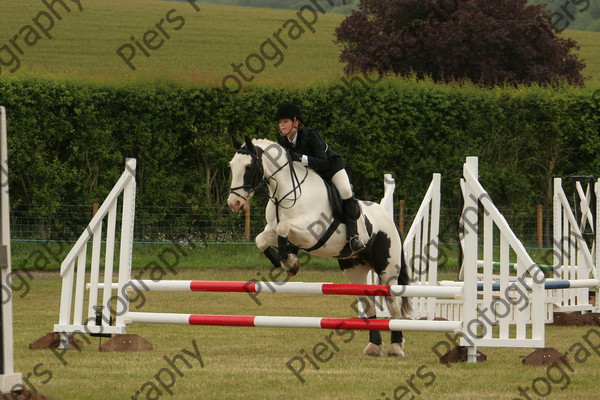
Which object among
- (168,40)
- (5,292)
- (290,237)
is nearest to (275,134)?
(290,237)

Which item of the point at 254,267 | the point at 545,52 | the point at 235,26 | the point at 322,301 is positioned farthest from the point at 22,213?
the point at 235,26

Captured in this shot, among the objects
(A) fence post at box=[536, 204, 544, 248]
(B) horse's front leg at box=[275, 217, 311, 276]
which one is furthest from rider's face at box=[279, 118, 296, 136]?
(A) fence post at box=[536, 204, 544, 248]

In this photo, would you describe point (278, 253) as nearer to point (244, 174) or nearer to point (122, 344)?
point (244, 174)

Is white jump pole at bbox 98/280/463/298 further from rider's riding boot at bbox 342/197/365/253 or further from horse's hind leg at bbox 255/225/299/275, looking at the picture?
rider's riding boot at bbox 342/197/365/253

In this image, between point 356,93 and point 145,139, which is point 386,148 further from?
point 145,139

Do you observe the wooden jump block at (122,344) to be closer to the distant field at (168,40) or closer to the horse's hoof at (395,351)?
the horse's hoof at (395,351)

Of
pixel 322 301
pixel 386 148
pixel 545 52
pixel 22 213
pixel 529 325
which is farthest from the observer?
pixel 545 52

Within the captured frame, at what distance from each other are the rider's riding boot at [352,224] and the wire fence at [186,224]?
9.43m

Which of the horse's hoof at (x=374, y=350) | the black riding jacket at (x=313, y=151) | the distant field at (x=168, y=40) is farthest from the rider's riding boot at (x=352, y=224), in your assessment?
the distant field at (x=168, y=40)

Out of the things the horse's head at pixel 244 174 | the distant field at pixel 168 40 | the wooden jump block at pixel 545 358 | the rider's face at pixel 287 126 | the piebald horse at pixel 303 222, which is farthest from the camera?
the distant field at pixel 168 40

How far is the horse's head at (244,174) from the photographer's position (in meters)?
6.47

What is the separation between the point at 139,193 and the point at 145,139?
106 cm

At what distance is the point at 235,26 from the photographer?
140 feet

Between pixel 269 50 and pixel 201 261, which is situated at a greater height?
pixel 269 50
